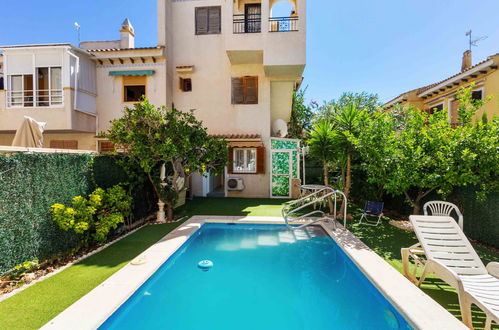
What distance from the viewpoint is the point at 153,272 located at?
7109mm

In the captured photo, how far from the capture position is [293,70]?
1836 cm

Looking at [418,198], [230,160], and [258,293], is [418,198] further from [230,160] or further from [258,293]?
[230,160]

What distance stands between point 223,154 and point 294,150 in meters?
8.19

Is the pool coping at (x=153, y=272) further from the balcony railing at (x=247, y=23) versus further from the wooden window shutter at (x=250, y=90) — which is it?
the balcony railing at (x=247, y=23)

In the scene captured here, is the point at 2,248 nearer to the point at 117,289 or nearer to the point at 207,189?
the point at 117,289

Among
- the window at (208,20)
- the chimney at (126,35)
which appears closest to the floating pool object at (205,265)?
the window at (208,20)

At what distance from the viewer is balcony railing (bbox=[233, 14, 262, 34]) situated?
18.4 metres

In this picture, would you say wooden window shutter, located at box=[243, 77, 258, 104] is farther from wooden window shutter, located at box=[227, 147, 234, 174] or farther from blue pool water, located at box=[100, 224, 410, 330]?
blue pool water, located at box=[100, 224, 410, 330]

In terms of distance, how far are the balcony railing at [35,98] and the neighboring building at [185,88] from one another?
0.08 m

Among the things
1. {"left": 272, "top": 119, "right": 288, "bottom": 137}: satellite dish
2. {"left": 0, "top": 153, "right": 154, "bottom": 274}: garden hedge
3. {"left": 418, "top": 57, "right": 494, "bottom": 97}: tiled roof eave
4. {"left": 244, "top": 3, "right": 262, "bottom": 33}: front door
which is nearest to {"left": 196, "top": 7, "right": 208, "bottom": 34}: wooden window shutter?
{"left": 244, "top": 3, "right": 262, "bottom": 33}: front door

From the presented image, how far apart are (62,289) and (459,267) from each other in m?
10.1

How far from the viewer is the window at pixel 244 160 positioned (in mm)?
20375

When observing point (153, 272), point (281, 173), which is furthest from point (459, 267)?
point (281, 173)

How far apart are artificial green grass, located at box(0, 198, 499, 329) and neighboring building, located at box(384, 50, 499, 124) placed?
948 centimetres
